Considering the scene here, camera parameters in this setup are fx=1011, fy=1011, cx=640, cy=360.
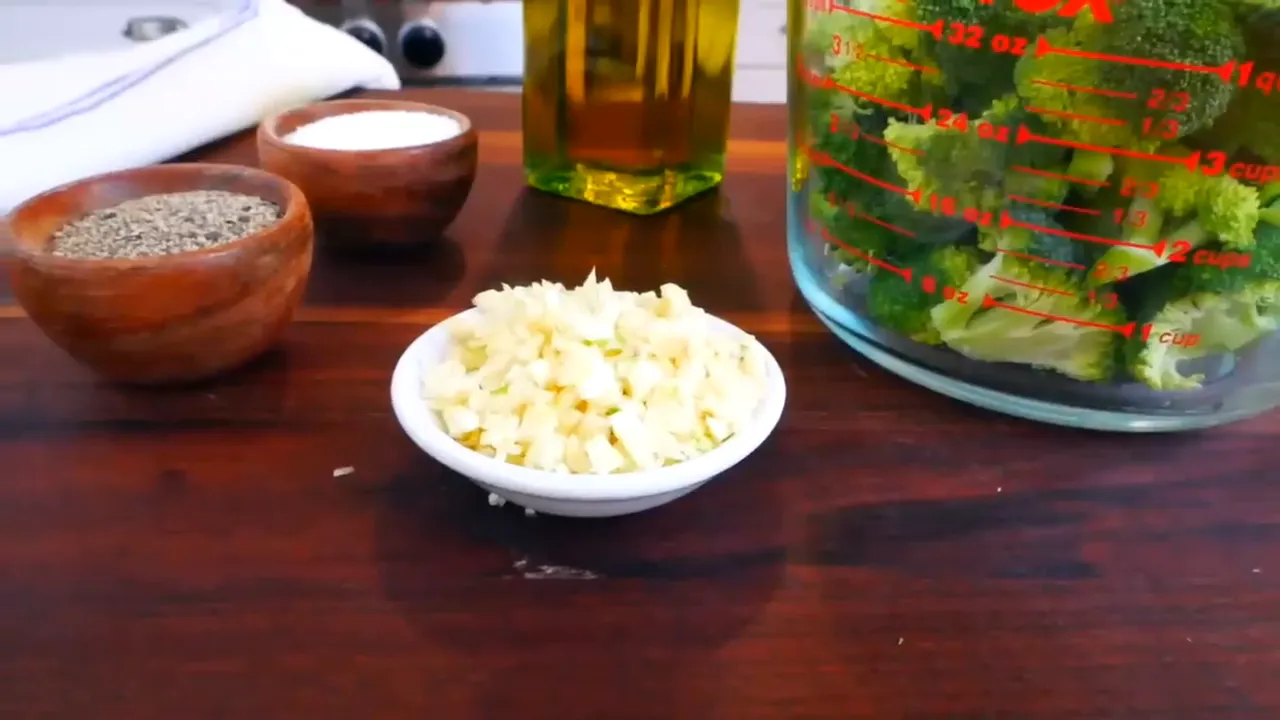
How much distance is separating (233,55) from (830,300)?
63 cm

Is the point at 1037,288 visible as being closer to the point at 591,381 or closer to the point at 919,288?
the point at 919,288

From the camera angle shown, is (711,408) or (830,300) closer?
(711,408)

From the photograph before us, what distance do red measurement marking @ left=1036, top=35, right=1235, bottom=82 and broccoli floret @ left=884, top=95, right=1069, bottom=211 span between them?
1.0 inches

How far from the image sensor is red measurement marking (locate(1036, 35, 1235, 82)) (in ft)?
1.26

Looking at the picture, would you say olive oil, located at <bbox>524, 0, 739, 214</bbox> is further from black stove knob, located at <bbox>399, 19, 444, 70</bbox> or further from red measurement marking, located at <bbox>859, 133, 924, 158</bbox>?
black stove knob, located at <bbox>399, 19, 444, 70</bbox>

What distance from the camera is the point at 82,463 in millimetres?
435

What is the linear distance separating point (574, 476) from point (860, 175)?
8.9 inches

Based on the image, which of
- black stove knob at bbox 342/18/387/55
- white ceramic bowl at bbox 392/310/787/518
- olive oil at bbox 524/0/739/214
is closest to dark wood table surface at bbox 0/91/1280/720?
white ceramic bowl at bbox 392/310/787/518

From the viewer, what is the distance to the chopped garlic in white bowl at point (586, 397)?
37cm

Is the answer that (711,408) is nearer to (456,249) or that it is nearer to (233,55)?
(456,249)

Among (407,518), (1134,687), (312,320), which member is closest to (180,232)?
(312,320)

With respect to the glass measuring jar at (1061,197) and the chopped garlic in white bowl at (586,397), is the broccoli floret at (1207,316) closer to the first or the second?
the glass measuring jar at (1061,197)

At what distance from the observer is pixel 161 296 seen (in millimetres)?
445

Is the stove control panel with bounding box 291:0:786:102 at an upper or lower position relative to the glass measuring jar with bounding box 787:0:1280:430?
lower
